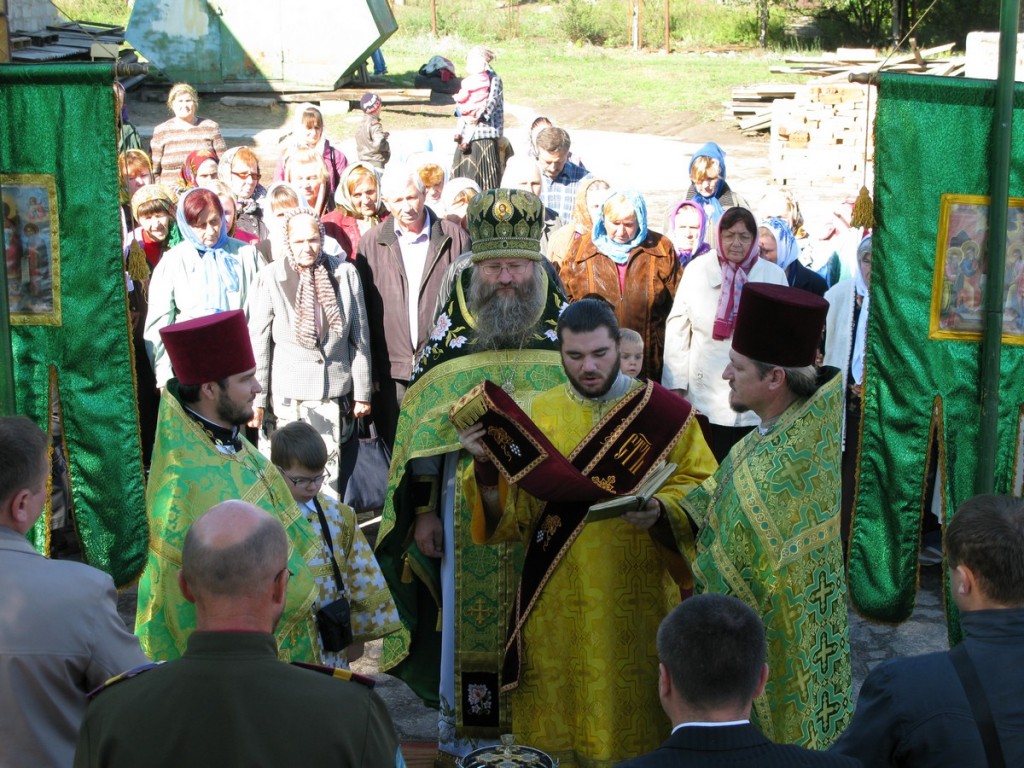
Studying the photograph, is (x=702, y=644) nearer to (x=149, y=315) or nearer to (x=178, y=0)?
(x=149, y=315)

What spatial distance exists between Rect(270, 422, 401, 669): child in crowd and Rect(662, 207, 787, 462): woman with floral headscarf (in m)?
2.90

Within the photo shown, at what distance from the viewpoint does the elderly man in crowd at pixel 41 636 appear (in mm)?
2953

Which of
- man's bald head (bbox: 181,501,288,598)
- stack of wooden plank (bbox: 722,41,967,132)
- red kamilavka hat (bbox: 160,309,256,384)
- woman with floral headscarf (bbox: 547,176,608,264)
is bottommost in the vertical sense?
man's bald head (bbox: 181,501,288,598)

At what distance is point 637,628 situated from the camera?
4.38 m

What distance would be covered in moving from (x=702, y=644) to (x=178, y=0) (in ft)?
65.6

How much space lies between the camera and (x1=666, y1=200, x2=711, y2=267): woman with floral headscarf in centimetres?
806

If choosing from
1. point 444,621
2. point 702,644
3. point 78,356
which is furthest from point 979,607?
point 78,356

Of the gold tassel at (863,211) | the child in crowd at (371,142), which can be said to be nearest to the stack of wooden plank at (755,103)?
the child in crowd at (371,142)

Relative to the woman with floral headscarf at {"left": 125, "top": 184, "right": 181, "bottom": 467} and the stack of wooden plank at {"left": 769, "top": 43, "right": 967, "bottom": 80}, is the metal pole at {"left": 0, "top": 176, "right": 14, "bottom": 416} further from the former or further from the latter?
the stack of wooden plank at {"left": 769, "top": 43, "right": 967, "bottom": 80}

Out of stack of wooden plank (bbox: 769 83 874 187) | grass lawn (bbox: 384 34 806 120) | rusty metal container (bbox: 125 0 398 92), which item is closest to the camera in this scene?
stack of wooden plank (bbox: 769 83 874 187)

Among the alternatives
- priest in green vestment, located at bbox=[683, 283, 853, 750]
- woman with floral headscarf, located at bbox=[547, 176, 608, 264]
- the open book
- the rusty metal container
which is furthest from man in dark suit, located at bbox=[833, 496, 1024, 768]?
the rusty metal container

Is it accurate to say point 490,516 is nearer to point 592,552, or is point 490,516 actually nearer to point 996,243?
point 592,552

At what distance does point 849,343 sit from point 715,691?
5060 mm

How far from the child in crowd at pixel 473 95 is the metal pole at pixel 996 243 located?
7917 millimetres
